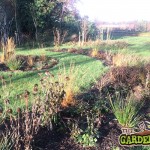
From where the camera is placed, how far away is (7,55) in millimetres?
9008

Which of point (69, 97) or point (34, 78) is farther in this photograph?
point (34, 78)

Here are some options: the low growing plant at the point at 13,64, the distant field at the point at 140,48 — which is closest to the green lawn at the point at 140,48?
the distant field at the point at 140,48

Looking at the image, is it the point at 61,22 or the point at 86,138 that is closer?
the point at 86,138

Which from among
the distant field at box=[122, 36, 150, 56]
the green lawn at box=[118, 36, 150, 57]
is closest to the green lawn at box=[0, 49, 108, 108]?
the green lawn at box=[118, 36, 150, 57]

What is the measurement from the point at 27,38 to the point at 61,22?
10.4 feet

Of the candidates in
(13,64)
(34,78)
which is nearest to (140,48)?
(13,64)

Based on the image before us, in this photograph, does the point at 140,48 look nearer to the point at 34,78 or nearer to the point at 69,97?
the point at 34,78

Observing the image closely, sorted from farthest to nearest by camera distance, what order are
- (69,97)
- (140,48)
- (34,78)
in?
(140,48)
(34,78)
(69,97)

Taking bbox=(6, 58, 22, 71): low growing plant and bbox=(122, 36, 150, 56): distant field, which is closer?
bbox=(6, 58, 22, 71): low growing plant

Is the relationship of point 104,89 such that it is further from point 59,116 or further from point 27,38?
point 27,38

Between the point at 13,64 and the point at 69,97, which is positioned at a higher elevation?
the point at 13,64

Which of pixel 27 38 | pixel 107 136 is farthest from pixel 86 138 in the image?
pixel 27 38

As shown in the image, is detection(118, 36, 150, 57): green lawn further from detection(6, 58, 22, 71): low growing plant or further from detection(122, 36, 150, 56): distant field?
detection(6, 58, 22, 71): low growing plant

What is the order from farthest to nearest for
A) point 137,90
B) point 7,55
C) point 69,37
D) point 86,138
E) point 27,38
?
1. point 69,37
2. point 27,38
3. point 7,55
4. point 137,90
5. point 86,138
